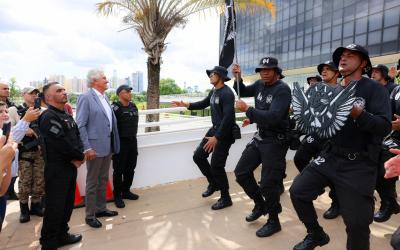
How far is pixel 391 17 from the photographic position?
77.7ft

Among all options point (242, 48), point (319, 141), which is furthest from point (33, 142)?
point (242, 48)

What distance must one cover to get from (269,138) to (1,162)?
2.74 metres

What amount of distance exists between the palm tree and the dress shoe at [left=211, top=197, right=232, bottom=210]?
4129 mm

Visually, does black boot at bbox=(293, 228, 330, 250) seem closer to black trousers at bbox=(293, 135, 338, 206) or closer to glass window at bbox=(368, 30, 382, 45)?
black trousers at bbox=(293, 135, 338, 206)

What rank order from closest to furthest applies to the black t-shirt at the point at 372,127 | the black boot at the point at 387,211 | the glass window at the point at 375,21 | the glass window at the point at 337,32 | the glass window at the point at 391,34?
the black t-shirt at the point at 372,127 → the black boot at the point at 387,211 → the glass window at the point at 391,34 → the glass window at the point at 375,21 → the glass window at the point at 337,32

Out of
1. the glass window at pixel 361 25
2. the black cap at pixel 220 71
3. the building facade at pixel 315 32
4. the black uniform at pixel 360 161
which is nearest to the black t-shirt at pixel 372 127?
the black uniform at pixel 360 161

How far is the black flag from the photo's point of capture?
14.6 ft

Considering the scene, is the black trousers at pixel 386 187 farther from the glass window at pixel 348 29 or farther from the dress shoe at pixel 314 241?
the glass window at pixel 348 29

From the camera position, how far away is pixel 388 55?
2389 centimetres

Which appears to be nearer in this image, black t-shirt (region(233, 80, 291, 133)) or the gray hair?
black t-shirt (region(233, 80, 291, 133))

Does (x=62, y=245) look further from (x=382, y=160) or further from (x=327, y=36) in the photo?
(x=327, y=36)

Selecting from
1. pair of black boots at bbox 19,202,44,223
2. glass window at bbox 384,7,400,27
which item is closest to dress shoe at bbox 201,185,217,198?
pair of black boots at bbox 19,202,44,223

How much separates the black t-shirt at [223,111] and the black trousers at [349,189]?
1.60m

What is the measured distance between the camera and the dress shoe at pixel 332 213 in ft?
13.3
